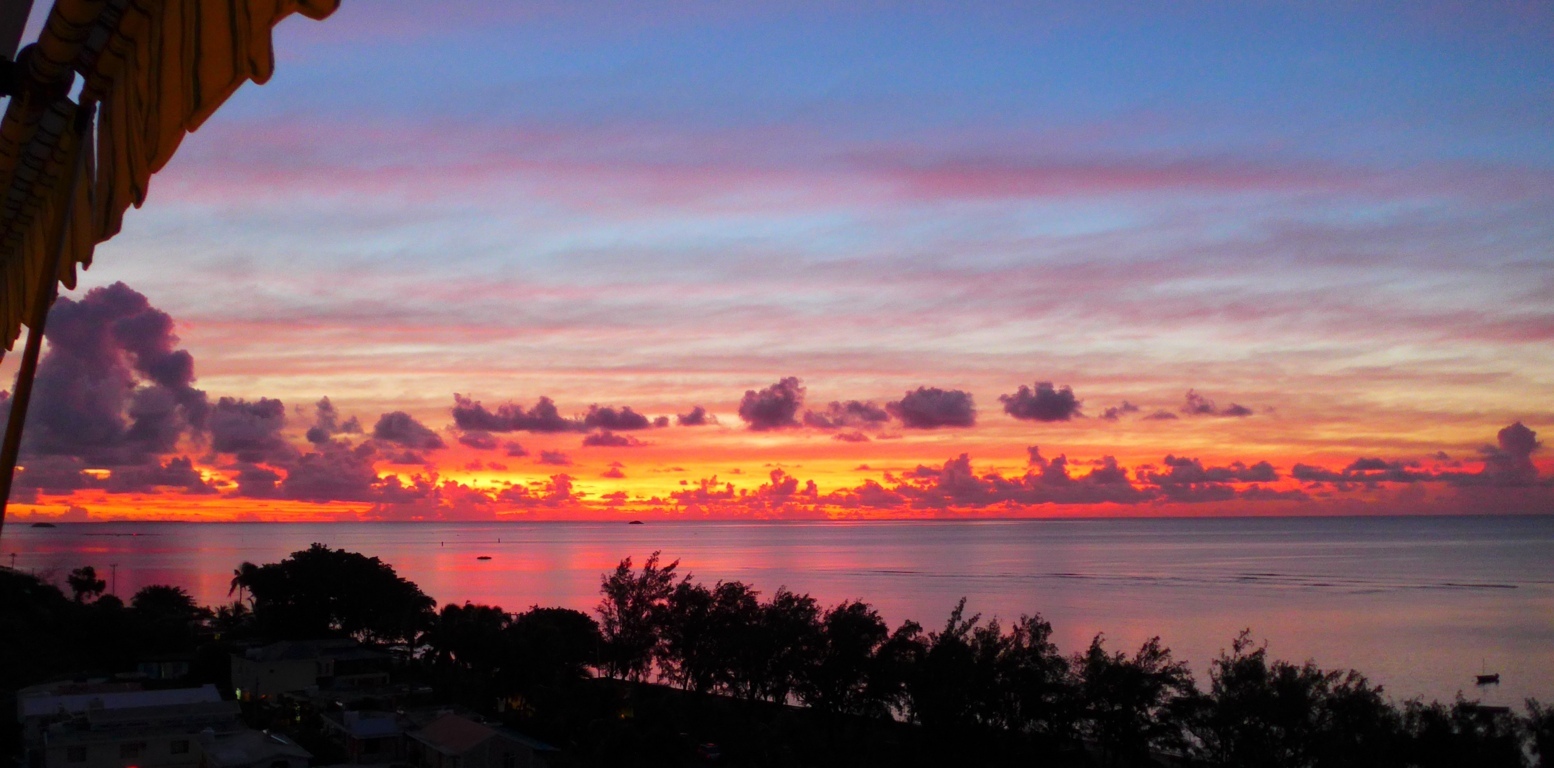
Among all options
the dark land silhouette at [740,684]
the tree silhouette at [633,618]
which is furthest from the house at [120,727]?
the tree silhouette at [633,618]

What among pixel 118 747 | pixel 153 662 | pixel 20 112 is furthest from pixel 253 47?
pixel 153 662

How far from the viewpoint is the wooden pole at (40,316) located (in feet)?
5.43

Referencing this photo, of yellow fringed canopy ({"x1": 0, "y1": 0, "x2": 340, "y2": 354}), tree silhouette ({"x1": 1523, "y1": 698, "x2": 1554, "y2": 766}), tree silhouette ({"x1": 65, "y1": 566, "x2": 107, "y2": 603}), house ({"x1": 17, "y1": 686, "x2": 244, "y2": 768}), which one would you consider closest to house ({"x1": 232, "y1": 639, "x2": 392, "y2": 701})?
house ({"x1": 17, "y1": 686, "x2": 244, "y2": 768})

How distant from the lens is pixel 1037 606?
72.6 m

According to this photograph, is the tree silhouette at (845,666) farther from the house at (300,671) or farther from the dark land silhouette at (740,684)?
the house at (300,671)

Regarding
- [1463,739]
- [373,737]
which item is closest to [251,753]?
[373,737]

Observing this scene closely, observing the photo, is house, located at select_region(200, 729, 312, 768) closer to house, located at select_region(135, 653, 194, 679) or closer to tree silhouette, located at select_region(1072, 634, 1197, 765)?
tree silhouette, located at select_region(1072, 634, 1197, 765)

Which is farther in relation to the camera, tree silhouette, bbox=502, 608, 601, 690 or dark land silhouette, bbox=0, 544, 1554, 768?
tree silhouette, bbox=502, 608, 601, 690

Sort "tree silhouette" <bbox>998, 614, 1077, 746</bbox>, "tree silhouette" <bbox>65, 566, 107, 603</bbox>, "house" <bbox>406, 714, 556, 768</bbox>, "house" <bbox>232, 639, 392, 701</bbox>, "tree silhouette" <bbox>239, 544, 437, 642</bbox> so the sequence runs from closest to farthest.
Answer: "house" <bbox>406, 714, 556, 768</bbox>, "tree silhouette" <bbox>998, 614, 1077, 746</bbox>, "house" <bbox>232, 639, 392, 701</bbox>, "tree silhouette" <bbox>239, 544, 437, 642</bbox>, "tree silhouette" <bbox>65, 566, 107, 603</bbox>

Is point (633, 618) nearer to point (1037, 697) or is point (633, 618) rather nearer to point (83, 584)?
point (1037, 697)

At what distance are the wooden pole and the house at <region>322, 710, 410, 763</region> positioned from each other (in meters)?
23.0

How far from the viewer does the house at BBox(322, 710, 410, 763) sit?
2288cm

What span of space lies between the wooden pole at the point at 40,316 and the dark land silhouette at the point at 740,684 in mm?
19255

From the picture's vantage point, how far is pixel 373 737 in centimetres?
2312
